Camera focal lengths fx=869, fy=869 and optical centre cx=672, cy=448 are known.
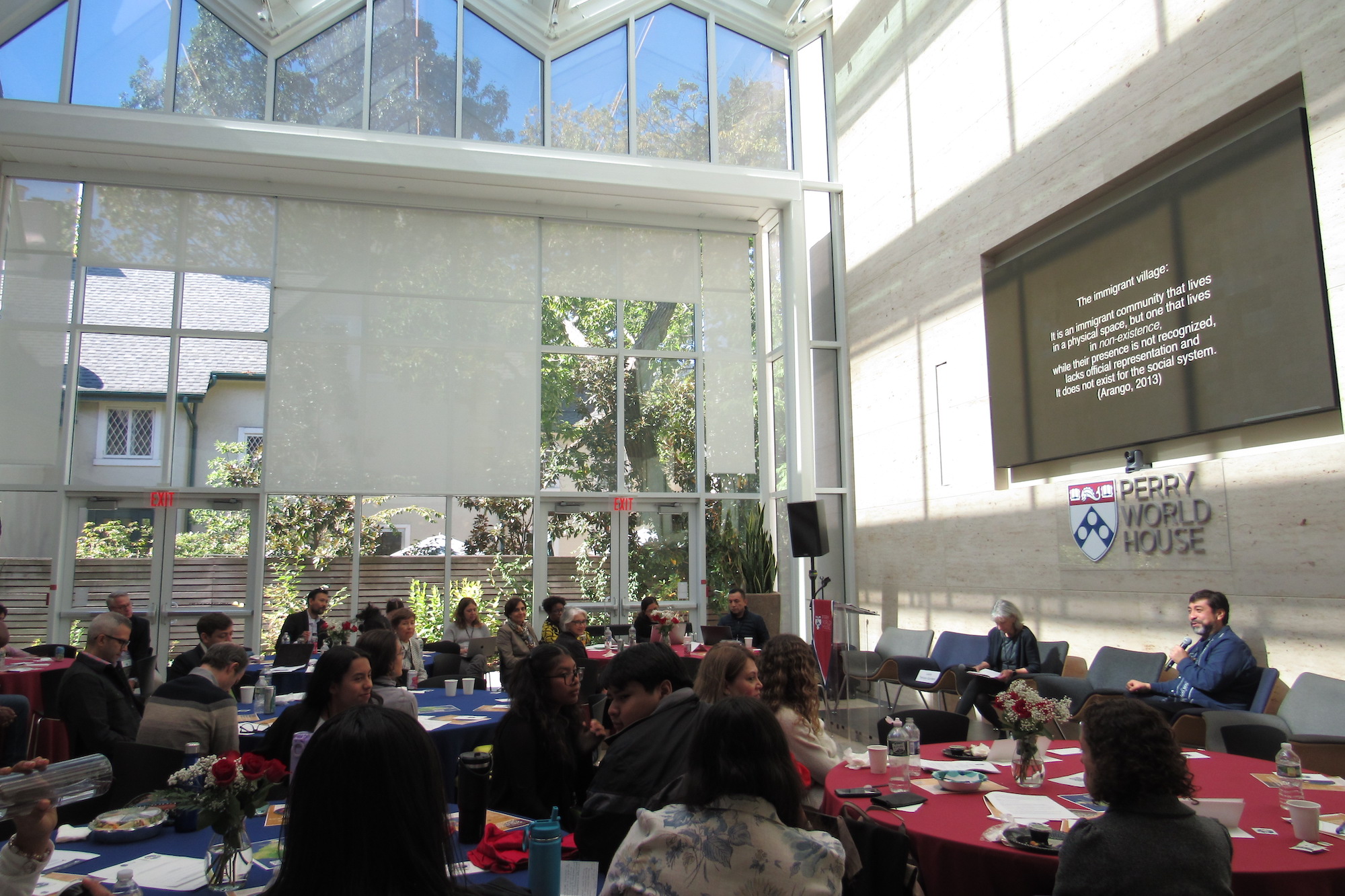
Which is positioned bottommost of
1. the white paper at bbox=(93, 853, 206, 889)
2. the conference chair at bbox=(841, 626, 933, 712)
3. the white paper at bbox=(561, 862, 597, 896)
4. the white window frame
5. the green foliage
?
the conference chair at bbox=(841, 626, 933, 712)

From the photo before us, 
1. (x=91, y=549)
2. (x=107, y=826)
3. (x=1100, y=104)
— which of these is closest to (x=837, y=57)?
(x=1100, y=104)

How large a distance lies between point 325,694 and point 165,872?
106 cm

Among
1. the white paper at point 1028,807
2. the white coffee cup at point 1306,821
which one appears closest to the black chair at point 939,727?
the white paper at point 1028,807

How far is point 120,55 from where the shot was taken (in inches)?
417

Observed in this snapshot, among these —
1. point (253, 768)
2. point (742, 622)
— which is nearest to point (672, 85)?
point (742, 622)

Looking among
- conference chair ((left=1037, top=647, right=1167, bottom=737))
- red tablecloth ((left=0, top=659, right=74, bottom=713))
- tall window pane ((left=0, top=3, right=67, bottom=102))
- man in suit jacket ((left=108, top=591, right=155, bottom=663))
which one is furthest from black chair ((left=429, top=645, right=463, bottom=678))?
tall window pane ((left=0, top=3, right=67, bottom=102))

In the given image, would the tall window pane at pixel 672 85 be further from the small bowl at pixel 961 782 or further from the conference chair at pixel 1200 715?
the small bowl at pixel 961 782

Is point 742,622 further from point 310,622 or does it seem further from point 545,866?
point 545,866

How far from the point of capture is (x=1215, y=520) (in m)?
5.84

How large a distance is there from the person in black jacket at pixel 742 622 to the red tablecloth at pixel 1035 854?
574cm

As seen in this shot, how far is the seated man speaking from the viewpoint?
5281 millimetres

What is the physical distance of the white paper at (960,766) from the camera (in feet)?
11.3

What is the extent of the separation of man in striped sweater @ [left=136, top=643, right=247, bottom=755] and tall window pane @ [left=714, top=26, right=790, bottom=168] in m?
10.2

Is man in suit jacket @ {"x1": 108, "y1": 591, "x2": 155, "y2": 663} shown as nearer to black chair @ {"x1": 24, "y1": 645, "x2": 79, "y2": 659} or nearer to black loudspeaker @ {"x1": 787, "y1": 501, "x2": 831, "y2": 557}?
black chair @ {"x1": 24, "y1": 645, "x2": 79, "y2": 659}
